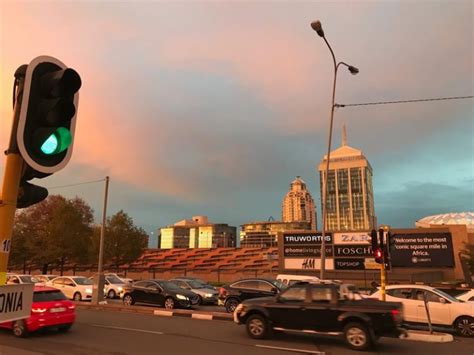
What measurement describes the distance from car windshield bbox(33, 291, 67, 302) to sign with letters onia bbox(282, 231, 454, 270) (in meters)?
27.4

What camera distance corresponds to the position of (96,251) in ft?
169

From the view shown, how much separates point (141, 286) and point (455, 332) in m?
15.4

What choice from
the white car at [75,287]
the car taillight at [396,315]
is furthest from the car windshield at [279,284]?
the white car at [75,287]

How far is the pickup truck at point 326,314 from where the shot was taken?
10.5 m

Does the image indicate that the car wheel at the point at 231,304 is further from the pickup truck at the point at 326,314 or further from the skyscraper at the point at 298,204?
the skyscraper at the point at 298,204

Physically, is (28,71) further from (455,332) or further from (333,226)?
(333,226)

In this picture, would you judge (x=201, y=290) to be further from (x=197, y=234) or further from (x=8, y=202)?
(x=197, y=234)

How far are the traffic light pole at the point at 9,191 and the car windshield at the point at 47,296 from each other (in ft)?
37.4

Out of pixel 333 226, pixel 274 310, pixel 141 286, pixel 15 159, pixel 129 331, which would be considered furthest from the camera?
pixel 333 226

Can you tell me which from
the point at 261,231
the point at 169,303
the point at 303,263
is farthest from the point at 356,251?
the point at 261,231

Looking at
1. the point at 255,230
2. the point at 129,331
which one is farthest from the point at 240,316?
the point at 255,230

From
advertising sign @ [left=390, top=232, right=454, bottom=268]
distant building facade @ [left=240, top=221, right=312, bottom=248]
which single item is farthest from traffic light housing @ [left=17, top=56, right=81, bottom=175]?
distant building facade @ [left=240, top=221, right=312, bottom=248]

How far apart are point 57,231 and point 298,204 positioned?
445 ft

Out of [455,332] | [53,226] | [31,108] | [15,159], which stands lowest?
[455,332]
